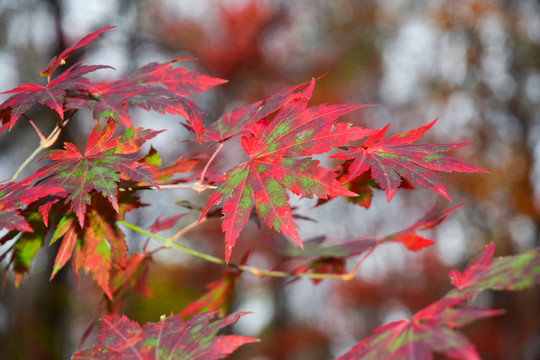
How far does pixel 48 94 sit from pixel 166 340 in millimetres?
496

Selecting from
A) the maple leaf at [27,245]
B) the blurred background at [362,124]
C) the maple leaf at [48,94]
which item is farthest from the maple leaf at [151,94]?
the blurred background at [362,124]

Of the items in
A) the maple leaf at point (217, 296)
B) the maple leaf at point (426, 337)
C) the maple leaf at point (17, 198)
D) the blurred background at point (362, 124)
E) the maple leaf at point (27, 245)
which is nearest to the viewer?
the maple leaf at point (426, 337)

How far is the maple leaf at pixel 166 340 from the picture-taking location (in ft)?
2.13

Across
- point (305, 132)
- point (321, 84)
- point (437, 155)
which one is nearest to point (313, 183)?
point (305, 132)

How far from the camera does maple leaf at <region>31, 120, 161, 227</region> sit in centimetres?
73

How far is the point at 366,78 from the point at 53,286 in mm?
7508

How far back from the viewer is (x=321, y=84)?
9102mm

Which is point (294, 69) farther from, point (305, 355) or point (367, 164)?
point (305, 355)

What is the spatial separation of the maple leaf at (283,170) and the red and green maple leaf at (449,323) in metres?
0.19

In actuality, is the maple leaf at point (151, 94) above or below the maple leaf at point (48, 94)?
below

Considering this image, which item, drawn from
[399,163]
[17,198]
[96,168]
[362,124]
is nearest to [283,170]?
[399,163]

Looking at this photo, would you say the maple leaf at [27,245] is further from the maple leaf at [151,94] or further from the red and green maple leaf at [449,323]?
the red and green maple leaf at [449,323]

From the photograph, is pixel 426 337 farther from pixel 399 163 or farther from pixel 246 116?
pixel 246 116

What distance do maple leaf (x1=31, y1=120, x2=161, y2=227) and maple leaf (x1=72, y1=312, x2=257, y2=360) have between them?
0.19m
